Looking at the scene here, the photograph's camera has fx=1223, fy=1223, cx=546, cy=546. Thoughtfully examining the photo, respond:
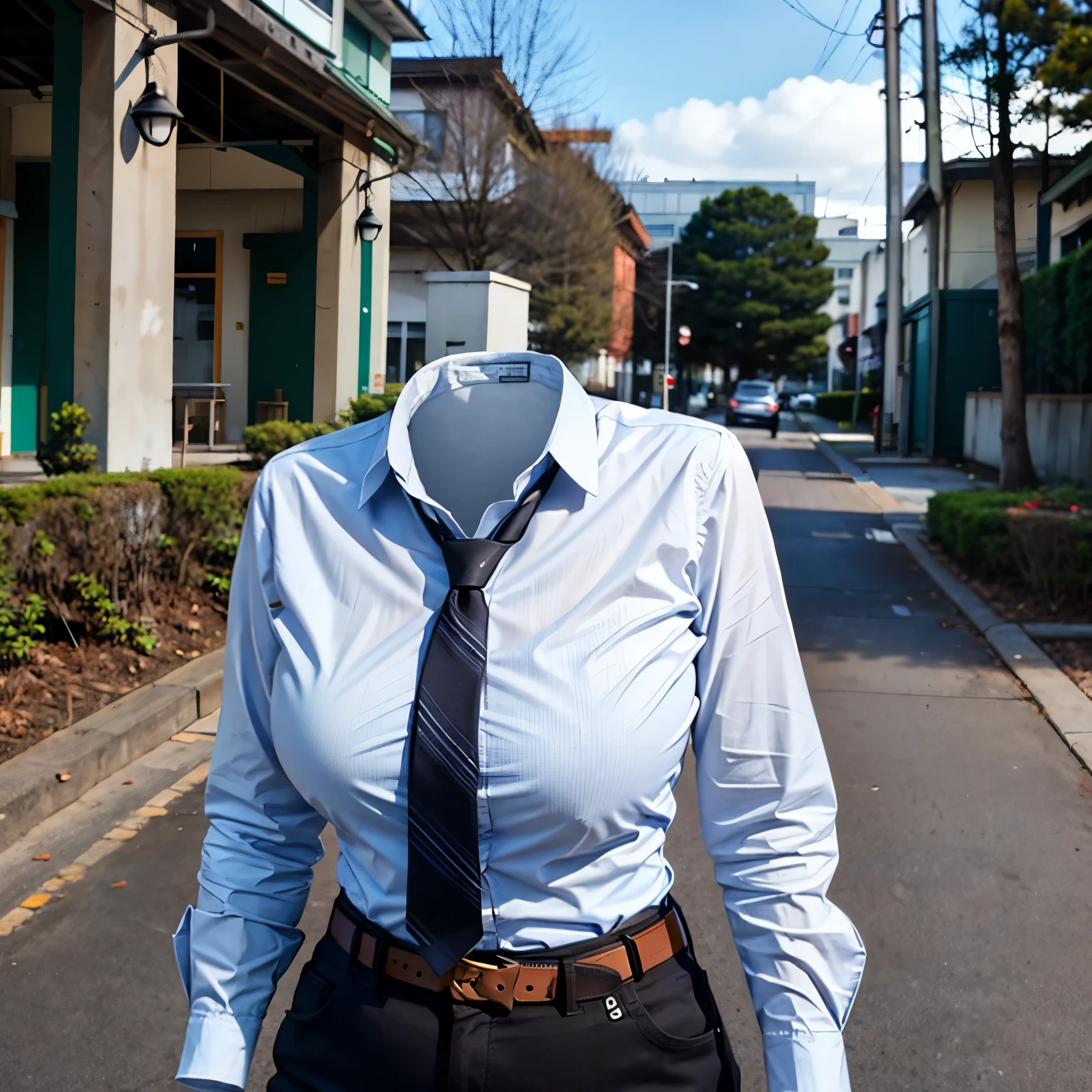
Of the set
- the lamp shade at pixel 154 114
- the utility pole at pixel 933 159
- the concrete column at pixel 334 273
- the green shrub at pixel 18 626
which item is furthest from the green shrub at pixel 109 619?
the utility pole at pixel 933 159

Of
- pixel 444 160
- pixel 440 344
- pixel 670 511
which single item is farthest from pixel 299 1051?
pixel 444 160

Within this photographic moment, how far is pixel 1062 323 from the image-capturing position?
56.4ft

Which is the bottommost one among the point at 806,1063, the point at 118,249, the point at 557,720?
the point at 806,1063

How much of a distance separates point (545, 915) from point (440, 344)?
11095mm

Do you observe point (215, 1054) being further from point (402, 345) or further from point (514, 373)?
point (402, 345)

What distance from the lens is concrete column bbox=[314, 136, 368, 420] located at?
1488cm

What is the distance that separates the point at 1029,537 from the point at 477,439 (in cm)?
806

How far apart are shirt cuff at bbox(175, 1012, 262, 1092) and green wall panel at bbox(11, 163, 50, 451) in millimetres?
13532

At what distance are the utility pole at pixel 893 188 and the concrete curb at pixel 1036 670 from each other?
15.0 metres

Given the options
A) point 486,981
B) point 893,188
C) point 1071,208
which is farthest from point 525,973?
point 893,188

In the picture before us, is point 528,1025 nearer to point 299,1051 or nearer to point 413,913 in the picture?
point 413,913

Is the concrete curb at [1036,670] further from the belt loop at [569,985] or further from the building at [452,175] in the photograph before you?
the building at [452,175]

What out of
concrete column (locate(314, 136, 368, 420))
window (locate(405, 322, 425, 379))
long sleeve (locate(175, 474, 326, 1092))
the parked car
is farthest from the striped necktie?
the parked car

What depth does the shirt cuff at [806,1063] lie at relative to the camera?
1484 mm
